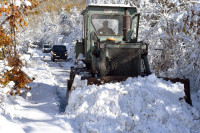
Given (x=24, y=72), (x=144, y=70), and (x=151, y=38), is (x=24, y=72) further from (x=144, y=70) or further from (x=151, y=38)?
(x=151, y=38)

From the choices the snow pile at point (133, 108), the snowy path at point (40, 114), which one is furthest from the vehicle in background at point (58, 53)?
the snow pile at point (133, 108)

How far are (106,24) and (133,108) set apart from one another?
3.37 meters

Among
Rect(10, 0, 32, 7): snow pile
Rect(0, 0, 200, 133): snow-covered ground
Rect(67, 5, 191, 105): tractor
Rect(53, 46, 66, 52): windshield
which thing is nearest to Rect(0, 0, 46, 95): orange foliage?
Rect(10, 0, 32, 7): snow pile

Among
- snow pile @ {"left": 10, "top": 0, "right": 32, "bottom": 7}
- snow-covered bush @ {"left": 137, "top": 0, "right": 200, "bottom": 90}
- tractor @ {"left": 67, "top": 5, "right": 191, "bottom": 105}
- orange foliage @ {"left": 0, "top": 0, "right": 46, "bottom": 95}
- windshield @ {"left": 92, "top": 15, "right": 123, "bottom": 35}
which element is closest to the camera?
snow pile @ {"left": 10, "top": 0, "right": 32, "bottom": 7}

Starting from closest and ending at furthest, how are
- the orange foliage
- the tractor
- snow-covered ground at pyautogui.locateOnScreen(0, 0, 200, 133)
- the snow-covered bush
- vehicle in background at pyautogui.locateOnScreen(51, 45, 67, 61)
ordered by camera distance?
snow-covered ground at pyautogui.locateOnScreen(0, 0, 200, 133)
the orange foliage
the tractor
the snow-covered bush
vehicle in background at pyautogui.locateOnScreen(51, 45, 67, 61)

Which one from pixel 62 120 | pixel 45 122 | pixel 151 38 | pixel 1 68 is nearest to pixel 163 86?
pixel 62 120

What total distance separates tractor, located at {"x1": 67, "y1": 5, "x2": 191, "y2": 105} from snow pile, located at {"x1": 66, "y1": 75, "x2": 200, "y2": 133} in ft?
1.27

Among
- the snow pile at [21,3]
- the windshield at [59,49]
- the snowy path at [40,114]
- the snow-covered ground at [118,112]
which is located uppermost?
the snow pile at [21,3]

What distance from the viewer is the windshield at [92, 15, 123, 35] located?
7199 mm

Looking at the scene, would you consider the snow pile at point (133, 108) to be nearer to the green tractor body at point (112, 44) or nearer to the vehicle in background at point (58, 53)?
the green tractor body at point (112, 44)

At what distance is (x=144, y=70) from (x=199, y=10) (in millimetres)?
2519

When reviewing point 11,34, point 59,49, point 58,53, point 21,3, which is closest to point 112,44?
point 21,3

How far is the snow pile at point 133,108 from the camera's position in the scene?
4.41 metres

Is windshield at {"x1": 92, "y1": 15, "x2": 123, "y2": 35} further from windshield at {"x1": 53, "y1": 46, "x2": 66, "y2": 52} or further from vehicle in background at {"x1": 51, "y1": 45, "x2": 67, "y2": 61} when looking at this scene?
windshield at {"x1": 53, "y1": 46, "x2": 66, "y2": 52}
